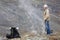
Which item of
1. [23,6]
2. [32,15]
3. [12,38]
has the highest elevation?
[23,6]

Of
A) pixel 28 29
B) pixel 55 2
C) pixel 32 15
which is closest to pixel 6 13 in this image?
pixel 32 15

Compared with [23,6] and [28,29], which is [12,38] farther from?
[23,6]

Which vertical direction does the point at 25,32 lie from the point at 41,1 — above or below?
below

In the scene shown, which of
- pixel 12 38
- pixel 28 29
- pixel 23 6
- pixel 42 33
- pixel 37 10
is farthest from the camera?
pixel 23 6

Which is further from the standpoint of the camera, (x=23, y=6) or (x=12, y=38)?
(x=23, y=6)

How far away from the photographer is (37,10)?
20.0 meters

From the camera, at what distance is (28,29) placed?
15.1 meters

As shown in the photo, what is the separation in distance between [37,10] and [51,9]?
1.44 m

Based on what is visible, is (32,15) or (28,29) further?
Result: (32,15)

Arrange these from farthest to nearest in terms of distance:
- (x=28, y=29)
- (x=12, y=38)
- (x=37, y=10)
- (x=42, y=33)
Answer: (x=37, y=10) → (x=28, y=29) → (x=42, y=33) → (x=12, y=38)

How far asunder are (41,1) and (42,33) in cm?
934

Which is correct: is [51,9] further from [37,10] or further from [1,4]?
[1,4]

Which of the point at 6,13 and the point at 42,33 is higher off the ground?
the point at 6,13

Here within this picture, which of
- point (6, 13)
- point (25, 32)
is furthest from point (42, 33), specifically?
point (6, 13)
